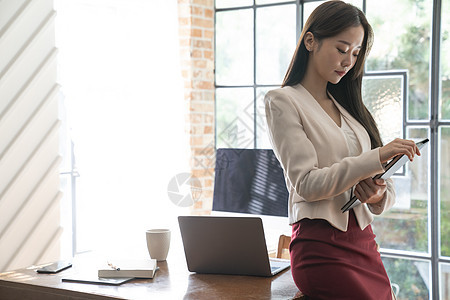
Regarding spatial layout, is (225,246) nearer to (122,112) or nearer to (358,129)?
(358,129)

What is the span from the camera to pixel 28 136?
300 cm

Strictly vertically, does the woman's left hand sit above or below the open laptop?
above

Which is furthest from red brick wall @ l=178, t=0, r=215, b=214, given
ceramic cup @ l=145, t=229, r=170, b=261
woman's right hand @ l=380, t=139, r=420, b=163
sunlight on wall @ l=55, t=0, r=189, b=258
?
woman's right hand @ l=380, t=139, r=420, b=163

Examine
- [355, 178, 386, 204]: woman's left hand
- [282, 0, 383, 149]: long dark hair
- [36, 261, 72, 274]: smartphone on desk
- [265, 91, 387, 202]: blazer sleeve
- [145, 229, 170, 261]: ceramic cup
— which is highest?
[282, 0, 383, 149]: long dark hair

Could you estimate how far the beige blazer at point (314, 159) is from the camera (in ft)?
5.28

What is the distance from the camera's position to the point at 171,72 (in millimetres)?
4281

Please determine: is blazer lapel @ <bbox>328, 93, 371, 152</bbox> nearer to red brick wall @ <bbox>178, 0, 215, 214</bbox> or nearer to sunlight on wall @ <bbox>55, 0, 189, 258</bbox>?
sunlight on wall @ <bbox>55, 0, 189, 258</bbox>

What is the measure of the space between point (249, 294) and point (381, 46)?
97.7 inches

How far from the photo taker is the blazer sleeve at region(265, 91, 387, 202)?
1.60 meters

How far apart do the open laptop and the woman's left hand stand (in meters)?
0.35

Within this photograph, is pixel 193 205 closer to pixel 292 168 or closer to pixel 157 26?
pixel 157 26

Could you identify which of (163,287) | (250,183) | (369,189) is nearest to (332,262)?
(369,189)

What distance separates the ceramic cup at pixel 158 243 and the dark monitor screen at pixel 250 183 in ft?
3.52

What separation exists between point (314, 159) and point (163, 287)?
62 centimetres
